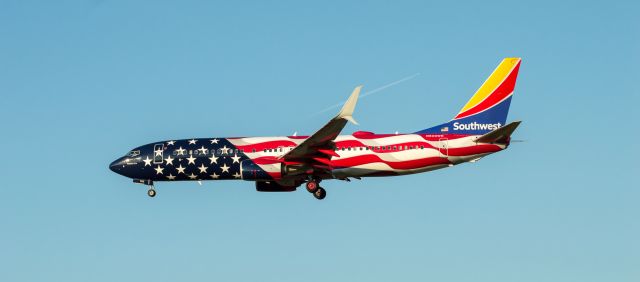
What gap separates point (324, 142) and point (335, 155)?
196cm

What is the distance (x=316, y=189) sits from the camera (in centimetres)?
8406

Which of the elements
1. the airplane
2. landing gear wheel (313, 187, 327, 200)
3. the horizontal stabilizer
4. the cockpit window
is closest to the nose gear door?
the airplane

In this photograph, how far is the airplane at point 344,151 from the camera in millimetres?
80812

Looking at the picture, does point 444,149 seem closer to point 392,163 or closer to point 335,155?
point 392,163

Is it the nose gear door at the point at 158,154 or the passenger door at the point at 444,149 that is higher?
the nose gear door at the point at 158,154

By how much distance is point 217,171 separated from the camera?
83500mm

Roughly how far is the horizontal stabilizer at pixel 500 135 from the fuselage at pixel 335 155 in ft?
1.21

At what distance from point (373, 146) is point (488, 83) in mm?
9168

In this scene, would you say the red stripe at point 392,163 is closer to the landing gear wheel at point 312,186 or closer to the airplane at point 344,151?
the airplane at point 344,151

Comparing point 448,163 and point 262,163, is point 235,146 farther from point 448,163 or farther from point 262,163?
point 448,163

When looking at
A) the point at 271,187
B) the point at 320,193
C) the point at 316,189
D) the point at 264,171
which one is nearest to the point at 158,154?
the point at 271,187

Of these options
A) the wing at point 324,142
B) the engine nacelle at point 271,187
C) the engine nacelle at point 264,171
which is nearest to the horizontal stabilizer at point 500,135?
the wing at point 324,142

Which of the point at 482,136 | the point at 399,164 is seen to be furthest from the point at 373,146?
the point at 482,136

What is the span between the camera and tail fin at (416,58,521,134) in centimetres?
8231
